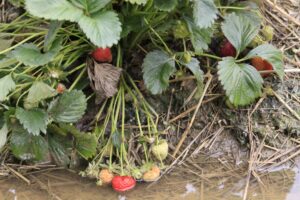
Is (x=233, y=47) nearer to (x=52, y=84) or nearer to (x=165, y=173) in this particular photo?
(x=165, y=173)

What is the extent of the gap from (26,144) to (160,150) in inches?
17.2

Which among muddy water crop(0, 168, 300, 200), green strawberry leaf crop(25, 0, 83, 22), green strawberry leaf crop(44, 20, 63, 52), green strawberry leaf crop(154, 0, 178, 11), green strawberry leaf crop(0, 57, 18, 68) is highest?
green strawberry leaf crop(154, 0, 178, 11)

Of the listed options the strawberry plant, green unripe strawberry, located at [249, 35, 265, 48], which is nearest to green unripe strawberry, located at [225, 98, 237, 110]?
the strawberry plant

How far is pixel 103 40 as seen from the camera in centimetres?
145

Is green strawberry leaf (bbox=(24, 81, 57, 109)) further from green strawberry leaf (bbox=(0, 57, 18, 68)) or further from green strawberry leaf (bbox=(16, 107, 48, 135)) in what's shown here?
green strawberry leaf (bbox=(0, 57, 18, 68))

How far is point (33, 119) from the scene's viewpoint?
5.23 ft

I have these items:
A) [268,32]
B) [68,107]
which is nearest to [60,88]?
[68,107]

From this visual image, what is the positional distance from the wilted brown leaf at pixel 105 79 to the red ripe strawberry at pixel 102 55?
49 mm

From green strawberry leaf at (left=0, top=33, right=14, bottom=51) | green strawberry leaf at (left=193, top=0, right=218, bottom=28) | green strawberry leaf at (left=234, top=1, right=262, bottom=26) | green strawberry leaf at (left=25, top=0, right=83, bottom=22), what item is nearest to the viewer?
green strawberry leaf at (left=25, top=0, right=83, bottom=22)

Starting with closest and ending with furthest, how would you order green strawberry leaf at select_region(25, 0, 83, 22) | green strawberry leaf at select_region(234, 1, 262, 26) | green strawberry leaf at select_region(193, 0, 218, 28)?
green strawberry leaf at select_region(25, 0, 83, 22) → green strawberry leaf at select_region(193, 0, 218, 28) → green strawberry leaf at select_region(234, 1, 262, 26)

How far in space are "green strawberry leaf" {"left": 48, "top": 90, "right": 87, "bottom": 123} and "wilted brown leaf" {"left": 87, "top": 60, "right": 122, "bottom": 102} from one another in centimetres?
13

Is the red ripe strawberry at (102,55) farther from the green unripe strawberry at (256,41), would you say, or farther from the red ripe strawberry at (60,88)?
the green unripe strawberry at (256,41)

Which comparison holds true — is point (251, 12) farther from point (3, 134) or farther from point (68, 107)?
point (3, 134)

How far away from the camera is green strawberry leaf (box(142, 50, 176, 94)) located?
1711 mm
